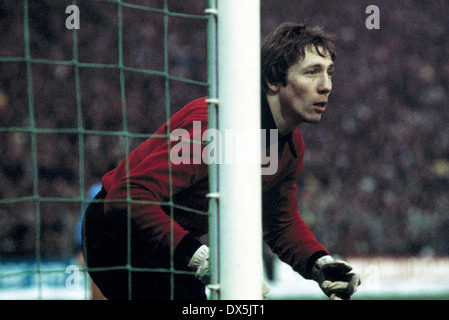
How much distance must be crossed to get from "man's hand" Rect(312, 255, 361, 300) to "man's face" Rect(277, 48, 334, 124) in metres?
0.52

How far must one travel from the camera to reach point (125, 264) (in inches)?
97.3

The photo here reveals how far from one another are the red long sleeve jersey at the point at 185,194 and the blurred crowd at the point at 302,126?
5239mm

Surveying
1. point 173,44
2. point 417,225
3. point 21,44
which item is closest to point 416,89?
point 417,225

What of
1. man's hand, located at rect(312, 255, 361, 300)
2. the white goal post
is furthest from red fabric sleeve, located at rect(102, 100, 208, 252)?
man's hand, located at rect(312, 255, 361, 300)

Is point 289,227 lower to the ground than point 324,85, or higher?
lower

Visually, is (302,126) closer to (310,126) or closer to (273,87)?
(310,126)

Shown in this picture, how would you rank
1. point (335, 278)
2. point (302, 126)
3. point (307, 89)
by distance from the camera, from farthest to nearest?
point (302, 126) → point (335, 278) → point (307, 89)

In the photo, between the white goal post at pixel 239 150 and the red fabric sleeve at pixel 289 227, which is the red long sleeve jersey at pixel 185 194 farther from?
the white goal post at pixel 239 150

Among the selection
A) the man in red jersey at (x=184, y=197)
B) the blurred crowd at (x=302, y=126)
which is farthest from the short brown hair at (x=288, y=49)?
the blurred crowd at (x=302, y=126)

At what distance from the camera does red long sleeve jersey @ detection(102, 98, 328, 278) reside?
7.34 feet

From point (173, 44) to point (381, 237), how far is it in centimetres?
460

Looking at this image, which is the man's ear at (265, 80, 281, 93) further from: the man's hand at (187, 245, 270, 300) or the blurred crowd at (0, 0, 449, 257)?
the blurred crowd at (0, 0, 449, 257)

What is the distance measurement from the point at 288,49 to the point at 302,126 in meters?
8.43

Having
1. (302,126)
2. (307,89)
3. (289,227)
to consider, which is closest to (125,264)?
(289,227)
